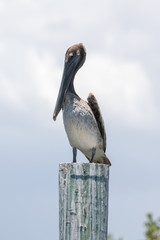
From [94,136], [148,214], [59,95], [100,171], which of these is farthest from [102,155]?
[148,214]

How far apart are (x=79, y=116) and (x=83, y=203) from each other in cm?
235

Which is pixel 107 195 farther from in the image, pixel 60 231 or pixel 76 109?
pixel 76 109

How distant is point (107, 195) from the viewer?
15.1 feet

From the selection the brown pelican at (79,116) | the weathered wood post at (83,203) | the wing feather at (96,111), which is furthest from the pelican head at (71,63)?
the weathered wood post at (83,203)

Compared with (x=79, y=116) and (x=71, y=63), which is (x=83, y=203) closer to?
(x=79, y=116)

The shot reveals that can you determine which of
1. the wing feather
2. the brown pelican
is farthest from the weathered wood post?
the wing feather

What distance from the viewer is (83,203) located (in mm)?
4453

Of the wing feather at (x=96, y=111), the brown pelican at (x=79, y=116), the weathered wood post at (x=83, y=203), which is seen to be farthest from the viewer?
the wing feather at (x=96, y=111)

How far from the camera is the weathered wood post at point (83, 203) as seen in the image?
4.43 meters

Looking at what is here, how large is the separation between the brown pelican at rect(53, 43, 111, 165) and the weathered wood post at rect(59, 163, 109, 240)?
2.02 metres

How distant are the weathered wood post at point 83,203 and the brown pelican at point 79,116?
2.02 metres

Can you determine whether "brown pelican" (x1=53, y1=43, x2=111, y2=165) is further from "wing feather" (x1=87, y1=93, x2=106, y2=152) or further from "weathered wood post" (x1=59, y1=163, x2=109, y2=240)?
"weathered wood post" (x1=59, y1=163, x2=109, y2=240)

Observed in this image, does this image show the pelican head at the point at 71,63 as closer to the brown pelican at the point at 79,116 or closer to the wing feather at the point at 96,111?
the brown pelican at the point at 79,116

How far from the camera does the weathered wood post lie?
4434mm
